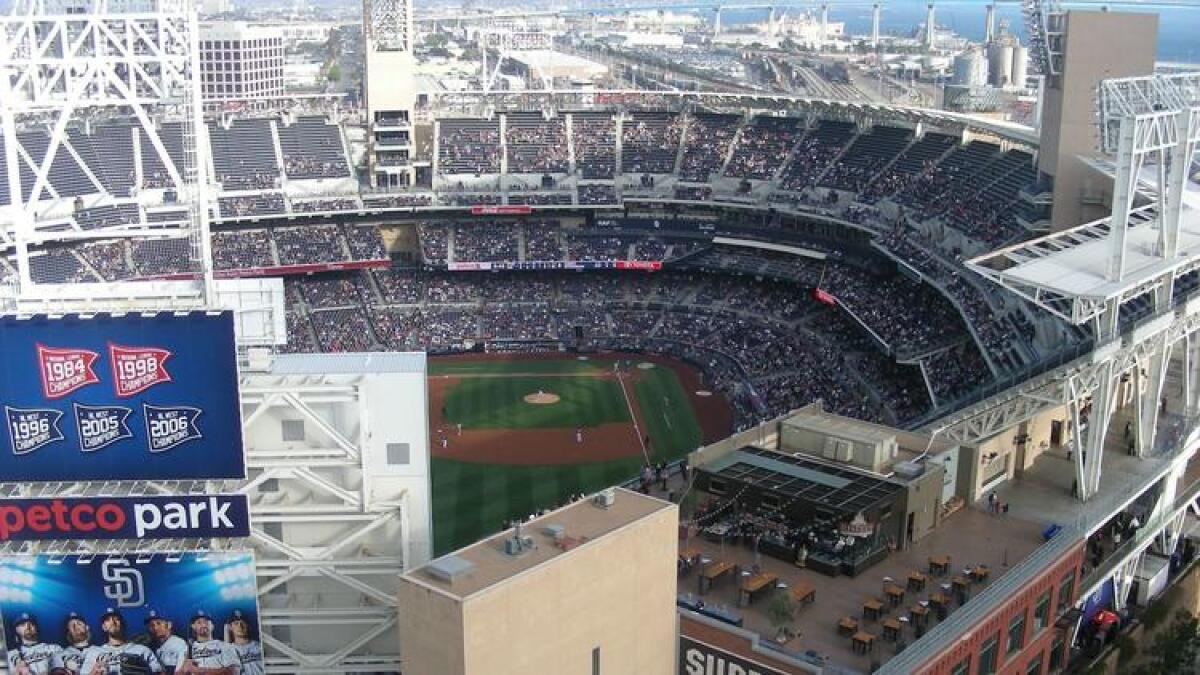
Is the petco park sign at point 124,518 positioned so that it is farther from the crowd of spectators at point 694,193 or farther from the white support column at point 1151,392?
the crowd of spectators at point 694,193

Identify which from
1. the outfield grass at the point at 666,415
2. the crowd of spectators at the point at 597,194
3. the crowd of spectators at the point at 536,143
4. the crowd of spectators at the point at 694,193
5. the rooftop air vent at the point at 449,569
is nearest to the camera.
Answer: the rooftop air vent at the point at 449,569

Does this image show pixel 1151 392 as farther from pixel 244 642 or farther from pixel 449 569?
pixel 244 642

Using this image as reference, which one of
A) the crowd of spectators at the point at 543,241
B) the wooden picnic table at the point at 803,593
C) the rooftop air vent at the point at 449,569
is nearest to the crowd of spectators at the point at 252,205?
the crowd of spectators at the point at 543,241

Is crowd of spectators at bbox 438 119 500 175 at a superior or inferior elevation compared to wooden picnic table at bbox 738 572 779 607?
superior

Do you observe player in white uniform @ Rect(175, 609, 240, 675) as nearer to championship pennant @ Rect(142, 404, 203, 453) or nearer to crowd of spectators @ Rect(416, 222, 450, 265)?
championship pennant @ Rect(142, 404, 203, 453)

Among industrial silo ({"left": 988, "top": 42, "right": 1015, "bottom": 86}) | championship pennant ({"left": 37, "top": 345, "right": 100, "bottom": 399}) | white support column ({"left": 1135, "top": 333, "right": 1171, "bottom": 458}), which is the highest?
industrial silo ({"left": 988, "top": 42, "right": 1015, "bottom": 86})

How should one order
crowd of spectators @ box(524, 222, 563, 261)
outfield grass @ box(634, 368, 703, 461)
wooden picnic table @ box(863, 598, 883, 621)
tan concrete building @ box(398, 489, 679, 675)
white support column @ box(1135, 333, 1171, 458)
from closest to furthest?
tan concrete building @ box(398, 489, 679, 675), wooden picnic table @ box(863, 598, 883, 621), white support column @ box(1135, 333, 1171, 458), outfield grass @ box(634, 368, 703, 461), crowd of spectators @ box(524, 222, 563, 261)

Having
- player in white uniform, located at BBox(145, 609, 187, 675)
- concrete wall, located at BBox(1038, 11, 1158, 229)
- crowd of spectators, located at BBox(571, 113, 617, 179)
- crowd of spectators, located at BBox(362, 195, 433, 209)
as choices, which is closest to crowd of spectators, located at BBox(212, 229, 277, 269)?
crowd of spectators, located at BBox(362, 195, 433, 209)

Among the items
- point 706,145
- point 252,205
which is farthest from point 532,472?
point 706,145
